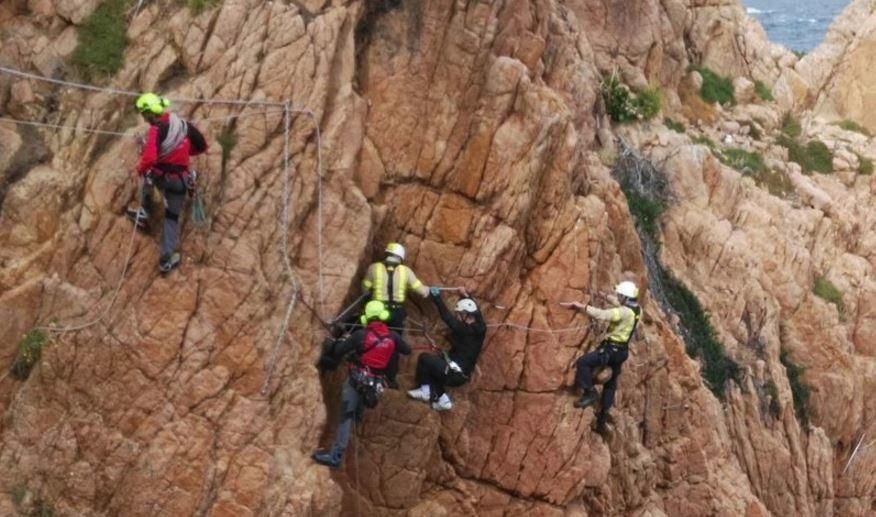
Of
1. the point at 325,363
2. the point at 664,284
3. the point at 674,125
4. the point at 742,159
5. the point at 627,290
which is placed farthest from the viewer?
the point at 742,159

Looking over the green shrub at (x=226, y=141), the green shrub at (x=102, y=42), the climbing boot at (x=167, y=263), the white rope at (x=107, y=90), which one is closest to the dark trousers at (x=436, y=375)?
the climbing boot at (x=167, y=263)

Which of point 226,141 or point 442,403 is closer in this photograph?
point 226,141

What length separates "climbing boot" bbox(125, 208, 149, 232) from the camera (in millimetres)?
17375

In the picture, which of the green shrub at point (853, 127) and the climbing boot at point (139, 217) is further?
the green shrub at point (853, 127)

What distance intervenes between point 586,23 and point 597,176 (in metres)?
6.62

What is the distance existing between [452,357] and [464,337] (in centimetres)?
36

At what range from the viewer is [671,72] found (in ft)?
99.7

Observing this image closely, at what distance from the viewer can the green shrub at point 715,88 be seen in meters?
31.6

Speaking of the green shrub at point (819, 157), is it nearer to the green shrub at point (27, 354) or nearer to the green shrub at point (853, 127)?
the green shrub at point (853, 127)

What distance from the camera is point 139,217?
1739 cm

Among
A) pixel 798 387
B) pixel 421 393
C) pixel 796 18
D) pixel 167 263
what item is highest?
pixel 167 263

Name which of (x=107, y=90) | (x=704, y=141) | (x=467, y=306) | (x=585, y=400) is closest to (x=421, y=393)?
(x=467, y=306)

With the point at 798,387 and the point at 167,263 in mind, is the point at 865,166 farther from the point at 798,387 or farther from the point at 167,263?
the point at 167,263

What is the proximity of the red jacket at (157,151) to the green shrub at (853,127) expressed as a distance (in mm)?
22790
